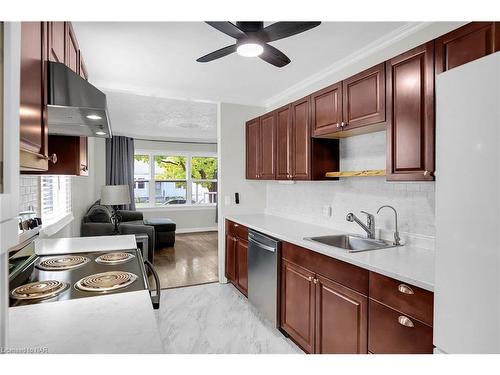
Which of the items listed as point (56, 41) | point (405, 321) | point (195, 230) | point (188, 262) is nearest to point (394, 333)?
point (405, 321)

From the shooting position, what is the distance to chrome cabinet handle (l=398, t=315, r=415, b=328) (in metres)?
1.36

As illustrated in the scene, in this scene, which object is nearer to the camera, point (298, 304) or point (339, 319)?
point (339, 319)

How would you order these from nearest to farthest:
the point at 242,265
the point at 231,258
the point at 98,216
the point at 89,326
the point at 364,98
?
the point at 89,326, the point at 364,98, the point at 242,265, the point at 231,258, the point at 98,216

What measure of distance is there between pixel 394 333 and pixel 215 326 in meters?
1.68

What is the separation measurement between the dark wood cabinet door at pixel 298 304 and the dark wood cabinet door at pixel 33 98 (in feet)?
5.92

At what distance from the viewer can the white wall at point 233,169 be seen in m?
3.77

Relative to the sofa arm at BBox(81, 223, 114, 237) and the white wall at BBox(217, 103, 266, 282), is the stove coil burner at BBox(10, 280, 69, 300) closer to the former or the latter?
the white wall at BBox(217, 103, 266, 282)

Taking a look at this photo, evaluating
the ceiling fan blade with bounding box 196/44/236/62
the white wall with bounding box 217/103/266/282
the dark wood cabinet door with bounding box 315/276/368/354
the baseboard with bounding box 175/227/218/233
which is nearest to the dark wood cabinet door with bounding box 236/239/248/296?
the white wall with bounding box 217/103/266/282

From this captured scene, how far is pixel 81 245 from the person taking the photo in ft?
6.98

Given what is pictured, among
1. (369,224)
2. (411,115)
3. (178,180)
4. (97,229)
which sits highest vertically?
(411,115)

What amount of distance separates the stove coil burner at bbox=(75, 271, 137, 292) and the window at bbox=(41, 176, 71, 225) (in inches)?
60.2

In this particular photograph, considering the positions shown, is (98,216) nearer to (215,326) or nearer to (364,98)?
(215,326)

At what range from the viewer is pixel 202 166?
7.63m
